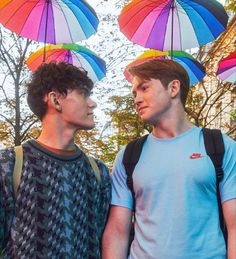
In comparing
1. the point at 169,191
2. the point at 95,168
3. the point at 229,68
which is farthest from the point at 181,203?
the point at 229,68

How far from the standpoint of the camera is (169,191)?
296 cm

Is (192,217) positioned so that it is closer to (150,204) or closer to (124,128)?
(150,204)

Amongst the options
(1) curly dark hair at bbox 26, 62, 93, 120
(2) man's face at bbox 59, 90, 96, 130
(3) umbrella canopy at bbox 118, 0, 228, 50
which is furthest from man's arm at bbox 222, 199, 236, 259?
(3) umbrella canopy at bbox 118, 0, 228, 50

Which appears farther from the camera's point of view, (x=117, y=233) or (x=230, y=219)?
(x=117, y=233)

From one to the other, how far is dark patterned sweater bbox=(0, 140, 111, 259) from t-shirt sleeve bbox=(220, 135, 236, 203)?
707 millimetres

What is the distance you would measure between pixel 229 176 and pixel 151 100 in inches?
25.4

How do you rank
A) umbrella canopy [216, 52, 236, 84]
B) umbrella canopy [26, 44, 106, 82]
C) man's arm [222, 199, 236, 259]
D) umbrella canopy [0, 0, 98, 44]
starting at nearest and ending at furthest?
man's arm [222, 199, 236, 259] → umbrella canopy [0, 0, 98, 44] → umbrella canopy [26, 44, 106, 82] → umbrella canopy [216, 52, 236, 84]

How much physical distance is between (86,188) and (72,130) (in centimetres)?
35

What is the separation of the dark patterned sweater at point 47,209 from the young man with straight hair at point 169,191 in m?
0.24

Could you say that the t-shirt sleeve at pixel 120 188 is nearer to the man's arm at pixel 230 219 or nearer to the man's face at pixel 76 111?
the man's face at pixel 76 111

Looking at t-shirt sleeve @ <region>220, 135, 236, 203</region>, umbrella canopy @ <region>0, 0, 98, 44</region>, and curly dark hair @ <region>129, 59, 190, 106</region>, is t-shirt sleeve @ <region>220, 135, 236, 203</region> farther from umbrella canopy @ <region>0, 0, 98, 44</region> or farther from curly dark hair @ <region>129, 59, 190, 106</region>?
umbrella canopy @ <region>0, 0, 98, 44</region>

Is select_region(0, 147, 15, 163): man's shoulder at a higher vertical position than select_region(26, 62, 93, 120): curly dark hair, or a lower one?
lower

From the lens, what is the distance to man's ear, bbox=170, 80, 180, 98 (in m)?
3.28

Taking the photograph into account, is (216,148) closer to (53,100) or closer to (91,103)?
(91,103)
